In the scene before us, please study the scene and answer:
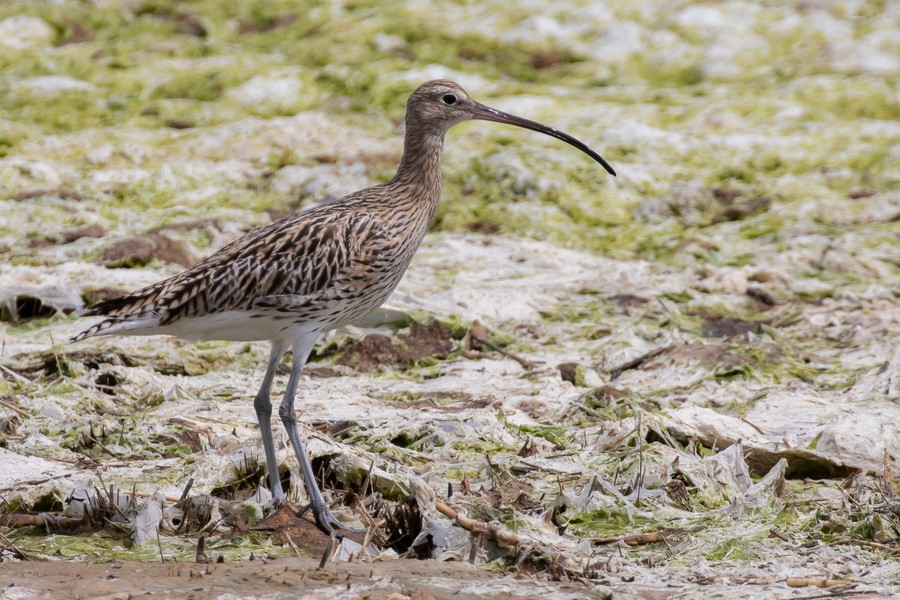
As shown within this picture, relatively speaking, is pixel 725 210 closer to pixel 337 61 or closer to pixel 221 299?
pixel 337 61

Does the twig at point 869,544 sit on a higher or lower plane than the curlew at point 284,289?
lower

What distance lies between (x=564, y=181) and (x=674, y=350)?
11.5ft

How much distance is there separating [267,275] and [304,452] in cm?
81

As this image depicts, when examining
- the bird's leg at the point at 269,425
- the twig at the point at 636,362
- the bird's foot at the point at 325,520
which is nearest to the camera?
the bird's foot at the point at 325,520

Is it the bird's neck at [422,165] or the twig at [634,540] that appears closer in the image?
the twig at [634,540]

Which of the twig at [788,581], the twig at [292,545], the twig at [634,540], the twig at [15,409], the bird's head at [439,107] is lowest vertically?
the twig at [292,545]

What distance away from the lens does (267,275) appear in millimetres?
5223

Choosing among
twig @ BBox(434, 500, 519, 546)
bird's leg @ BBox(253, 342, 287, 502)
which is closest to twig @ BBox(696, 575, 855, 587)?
twig @ BBox(434, 500, 519, 546)

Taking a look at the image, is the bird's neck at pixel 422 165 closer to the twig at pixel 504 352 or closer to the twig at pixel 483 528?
the twig at pixel 504 352

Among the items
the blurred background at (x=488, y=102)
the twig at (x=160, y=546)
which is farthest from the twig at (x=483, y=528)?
the blurred background at (x=488, y=102)

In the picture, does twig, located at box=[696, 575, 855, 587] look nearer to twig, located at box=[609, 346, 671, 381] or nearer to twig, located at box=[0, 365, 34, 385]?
twig, located at box=[609, 346, 671, 381]

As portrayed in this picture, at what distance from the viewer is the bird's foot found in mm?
4645

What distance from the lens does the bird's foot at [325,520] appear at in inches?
183

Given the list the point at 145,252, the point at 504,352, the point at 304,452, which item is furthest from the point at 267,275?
the point at 145,252
